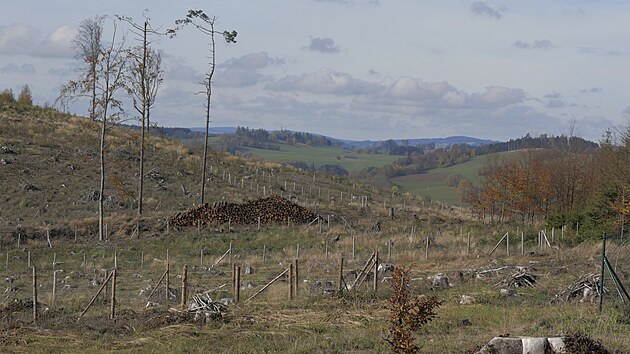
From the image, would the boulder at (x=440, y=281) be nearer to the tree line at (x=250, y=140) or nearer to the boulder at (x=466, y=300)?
the boulder at (x=466, y=300)

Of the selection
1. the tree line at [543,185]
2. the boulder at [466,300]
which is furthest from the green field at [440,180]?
the boulder at [466,300]

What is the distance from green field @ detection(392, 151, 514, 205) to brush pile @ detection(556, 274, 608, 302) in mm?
74165

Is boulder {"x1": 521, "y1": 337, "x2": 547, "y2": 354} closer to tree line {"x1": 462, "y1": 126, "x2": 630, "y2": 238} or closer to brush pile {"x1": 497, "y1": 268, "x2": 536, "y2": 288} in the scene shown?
brush pile {"x1": 497, "y1": 268, "x2": 536, "y2": 288}

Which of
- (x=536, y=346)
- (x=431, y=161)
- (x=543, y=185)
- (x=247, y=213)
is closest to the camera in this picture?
(x=536, y=346)

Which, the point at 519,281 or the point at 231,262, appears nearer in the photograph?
the point at 519,281

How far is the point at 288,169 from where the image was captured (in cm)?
7162

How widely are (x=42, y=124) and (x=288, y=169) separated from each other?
2249 centimetres

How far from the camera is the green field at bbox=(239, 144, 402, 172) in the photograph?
149500mm

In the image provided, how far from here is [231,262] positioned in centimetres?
3180

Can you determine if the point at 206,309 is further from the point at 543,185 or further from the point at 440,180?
the point at 440,180

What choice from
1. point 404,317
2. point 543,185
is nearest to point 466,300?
point 404,317

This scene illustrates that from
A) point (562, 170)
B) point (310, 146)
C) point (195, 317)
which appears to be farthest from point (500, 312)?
point (310, 146)

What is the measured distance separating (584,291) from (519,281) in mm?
3406

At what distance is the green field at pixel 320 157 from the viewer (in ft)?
490
